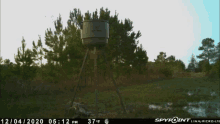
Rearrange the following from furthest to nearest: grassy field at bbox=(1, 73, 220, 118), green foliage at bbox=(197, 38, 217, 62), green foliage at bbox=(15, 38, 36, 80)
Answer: green foliage at bbox=(197, 38, 217, 62), green foliage at bbox=(15, 38, 36, 80), grassy field at bbox=(1, 73, 220, 118)

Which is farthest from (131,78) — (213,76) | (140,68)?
(213,76)

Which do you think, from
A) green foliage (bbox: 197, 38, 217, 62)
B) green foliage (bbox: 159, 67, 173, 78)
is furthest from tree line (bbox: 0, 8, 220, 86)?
green foliage (bbox: 197, 38, 217, 62)

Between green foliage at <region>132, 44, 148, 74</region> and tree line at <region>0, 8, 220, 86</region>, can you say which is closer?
tree line at <region>0, 8, 220, 86</region>

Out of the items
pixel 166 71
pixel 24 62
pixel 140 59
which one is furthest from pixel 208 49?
pixel 24 62

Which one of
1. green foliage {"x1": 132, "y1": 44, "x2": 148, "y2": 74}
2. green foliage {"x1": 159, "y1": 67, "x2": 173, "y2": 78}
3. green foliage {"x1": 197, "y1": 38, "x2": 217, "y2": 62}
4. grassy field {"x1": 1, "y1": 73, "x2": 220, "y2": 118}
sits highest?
green foliage {"x1": 197, "y1": 38, "x2": 217, "y2": 62}

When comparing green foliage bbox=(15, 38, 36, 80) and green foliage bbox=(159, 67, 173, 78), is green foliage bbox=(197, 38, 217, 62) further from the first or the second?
green foliage bbox=(15, 38, 36, 80)

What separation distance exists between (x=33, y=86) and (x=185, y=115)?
1111 cm

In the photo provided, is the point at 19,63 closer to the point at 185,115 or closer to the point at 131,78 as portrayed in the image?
the point at 185,115

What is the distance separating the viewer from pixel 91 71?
17141 millimetres

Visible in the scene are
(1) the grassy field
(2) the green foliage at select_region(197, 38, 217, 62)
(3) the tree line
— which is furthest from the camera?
(2) the green foliage at select_region(197, 38, 217, 62)

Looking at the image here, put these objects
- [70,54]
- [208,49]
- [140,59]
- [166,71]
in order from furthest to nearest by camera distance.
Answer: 1. [208,49]
2. [166,71]
3. [140,59]
4. [70,54]

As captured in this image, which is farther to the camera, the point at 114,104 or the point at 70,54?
the point at 70,54

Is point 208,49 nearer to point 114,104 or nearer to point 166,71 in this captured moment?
point 166,71

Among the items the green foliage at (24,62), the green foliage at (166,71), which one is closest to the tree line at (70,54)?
the green foliage at (24,62)
